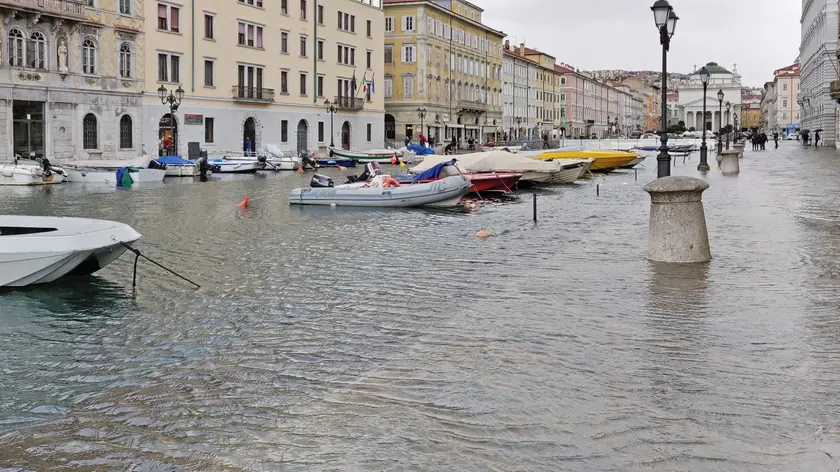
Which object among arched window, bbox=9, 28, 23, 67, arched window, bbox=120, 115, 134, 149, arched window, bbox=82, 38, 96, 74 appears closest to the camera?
arched window, bbox=9, 28, 23, 67

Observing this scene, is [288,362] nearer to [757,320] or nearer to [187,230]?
[757,320]

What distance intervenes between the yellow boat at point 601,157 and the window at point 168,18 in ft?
79.1

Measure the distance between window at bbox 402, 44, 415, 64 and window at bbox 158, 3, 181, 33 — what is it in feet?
123

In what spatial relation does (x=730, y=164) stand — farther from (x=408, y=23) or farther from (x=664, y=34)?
(x=408, y=23)

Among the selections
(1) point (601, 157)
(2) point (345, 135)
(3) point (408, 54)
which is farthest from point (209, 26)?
(3) point (408, 54)

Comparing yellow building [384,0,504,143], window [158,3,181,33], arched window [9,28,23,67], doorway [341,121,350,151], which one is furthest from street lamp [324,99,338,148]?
arched window [9,28,23,67]

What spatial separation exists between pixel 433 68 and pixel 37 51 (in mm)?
50526

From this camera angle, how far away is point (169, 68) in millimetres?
55188

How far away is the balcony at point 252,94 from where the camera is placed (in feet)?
199

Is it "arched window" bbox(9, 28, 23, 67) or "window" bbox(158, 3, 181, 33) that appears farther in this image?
"window" bbox(158, 3, 181, 33)

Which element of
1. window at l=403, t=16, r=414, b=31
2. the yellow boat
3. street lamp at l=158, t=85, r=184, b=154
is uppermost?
window at l=403, t=16, r=414, b=31

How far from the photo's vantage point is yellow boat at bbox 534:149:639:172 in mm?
44719

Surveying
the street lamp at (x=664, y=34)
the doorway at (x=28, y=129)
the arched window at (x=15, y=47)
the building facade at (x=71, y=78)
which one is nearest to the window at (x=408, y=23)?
the building facade at (x=71, y=78)

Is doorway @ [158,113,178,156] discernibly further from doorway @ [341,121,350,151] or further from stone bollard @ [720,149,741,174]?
stone bollard @ [720,149,741,174]
